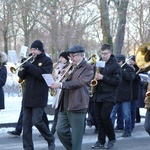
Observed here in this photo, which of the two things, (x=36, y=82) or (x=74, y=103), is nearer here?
(x=74, y=103)

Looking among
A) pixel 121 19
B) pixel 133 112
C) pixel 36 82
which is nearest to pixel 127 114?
pixel 133 112

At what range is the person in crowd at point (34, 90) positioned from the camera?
6.49 meters

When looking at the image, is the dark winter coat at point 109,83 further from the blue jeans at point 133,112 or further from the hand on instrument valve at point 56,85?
the blue jeans at point 133,112

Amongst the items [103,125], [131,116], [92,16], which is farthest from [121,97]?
[92,16]

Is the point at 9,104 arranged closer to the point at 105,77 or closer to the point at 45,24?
the point at 105,77

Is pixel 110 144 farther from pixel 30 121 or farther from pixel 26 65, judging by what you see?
pixel 26 65

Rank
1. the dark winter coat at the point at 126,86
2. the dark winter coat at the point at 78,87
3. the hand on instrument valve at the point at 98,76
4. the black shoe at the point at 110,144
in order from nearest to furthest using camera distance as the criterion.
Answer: the dark winter coat at the point at 78,87 < the hand on instrument valve at the point at 98,76 < the black shoe at the point at 110,144 < the dark winter coat at the point at 126,86

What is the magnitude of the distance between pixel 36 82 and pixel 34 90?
130 millimetres

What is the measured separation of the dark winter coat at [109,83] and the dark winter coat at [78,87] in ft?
3.94

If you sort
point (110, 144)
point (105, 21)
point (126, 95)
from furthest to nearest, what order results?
point (105, 21) → point (126, 95) → point (110, 144)

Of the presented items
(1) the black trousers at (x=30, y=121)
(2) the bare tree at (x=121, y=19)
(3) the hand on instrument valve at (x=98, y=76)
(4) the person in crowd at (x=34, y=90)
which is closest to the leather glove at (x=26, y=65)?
(4) the person in crowd at (x=34, y=90)

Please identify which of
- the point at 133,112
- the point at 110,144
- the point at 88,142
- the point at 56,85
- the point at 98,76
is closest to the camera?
the point at 56,85

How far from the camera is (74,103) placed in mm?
5828

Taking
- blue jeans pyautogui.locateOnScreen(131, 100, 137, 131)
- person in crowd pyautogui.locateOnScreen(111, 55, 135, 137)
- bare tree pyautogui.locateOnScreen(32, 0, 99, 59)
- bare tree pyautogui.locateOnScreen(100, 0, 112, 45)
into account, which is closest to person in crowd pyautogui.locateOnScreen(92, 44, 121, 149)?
person in crowd pyautogui.locateOnScreen(111, 55, 135, 137)
